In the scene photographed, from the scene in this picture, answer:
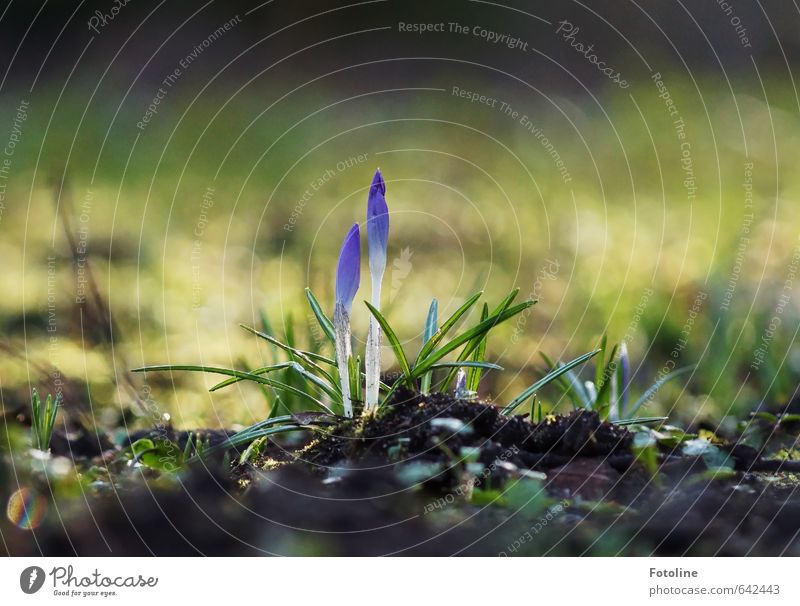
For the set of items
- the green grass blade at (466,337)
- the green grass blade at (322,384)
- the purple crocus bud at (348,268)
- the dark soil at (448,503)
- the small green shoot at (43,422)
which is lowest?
the dark soil at (448,503)

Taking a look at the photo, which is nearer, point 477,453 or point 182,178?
point 477,453

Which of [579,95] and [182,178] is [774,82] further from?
[182,178]

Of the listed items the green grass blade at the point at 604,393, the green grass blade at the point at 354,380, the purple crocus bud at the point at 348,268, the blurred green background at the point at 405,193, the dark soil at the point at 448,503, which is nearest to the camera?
the dark soil at the point at 448,503

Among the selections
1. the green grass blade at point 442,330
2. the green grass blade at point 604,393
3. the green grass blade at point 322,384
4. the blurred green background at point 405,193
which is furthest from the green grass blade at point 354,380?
the green grass blade at point 604,393

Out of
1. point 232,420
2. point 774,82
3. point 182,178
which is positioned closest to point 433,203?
point 182,178

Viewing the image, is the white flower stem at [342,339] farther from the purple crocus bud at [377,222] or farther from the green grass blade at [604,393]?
the green grass blade at [604,393]

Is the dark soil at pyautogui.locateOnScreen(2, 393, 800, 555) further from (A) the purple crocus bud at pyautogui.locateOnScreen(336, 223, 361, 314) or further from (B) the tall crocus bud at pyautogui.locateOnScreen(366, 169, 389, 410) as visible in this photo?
(A) the purple crocus bud at pyautogui.locateOnScreen(336, 223, 361, 314)

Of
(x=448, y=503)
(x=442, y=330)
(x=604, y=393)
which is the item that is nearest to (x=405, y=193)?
(x=604, y=393)
